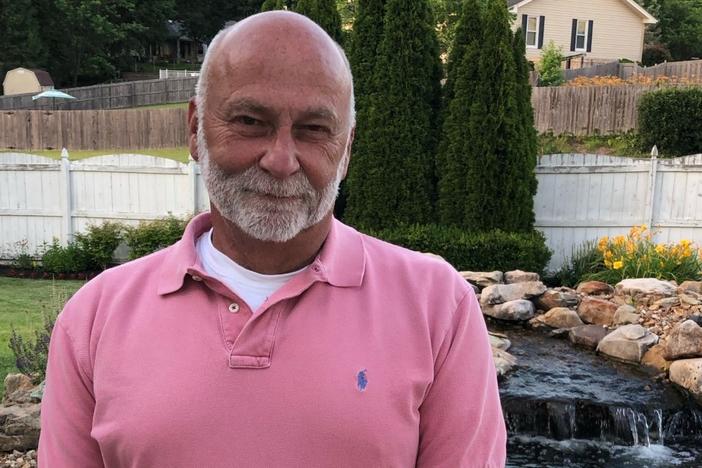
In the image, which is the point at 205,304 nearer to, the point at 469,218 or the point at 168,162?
the point at 469,218

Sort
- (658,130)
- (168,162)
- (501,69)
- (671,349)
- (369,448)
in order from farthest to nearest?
(658,130) < (168,162) < (501,69) < (671,349) < (369,448)

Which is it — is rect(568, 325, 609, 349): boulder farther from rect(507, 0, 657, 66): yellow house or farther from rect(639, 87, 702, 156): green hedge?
rect(507, 0, 657, 66): yellow house

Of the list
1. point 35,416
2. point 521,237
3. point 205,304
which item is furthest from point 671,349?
point 205,304

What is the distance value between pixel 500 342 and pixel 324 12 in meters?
5.59

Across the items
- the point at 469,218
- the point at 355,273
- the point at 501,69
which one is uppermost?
the point at 501,69

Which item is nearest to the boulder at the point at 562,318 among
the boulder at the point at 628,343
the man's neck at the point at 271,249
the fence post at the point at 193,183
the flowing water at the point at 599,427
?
the boulder at the point at 628,343

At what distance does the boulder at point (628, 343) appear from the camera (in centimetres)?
639

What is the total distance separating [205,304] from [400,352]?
17.3 inches

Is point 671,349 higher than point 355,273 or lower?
lower

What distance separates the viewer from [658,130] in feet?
45.1

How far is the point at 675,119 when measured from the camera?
528 inches

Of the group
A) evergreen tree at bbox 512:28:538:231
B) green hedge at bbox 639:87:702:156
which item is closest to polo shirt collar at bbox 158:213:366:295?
evergreen tree at bbox 512:28:538:231

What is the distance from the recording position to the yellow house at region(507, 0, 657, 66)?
31.8m

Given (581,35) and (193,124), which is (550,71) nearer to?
(581,35)
